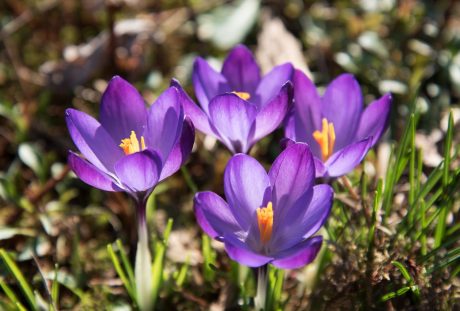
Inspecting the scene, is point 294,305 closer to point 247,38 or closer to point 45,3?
point 247,38

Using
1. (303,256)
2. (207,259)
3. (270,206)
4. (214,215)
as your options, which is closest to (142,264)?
(207,259)

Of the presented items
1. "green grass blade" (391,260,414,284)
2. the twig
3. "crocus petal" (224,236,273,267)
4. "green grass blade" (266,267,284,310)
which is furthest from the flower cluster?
the twig

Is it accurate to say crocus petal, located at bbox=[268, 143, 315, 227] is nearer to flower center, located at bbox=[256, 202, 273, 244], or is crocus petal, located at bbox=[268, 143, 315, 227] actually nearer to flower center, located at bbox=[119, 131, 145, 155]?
flower center, located at bbox=[256, 202, 273, 244]

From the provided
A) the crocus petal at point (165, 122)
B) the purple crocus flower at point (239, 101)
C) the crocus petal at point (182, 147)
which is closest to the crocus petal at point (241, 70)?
the purple crocus flower at point (239, 101)

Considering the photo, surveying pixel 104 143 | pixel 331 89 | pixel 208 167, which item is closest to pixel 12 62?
pixel 208 167

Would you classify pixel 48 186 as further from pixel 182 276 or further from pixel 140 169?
pixel 140 169

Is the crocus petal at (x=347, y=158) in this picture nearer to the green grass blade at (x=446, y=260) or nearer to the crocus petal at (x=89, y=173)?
the green grass blade at (x=446, y=260)

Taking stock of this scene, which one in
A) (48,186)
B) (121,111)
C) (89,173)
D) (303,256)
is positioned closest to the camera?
(303,256)
